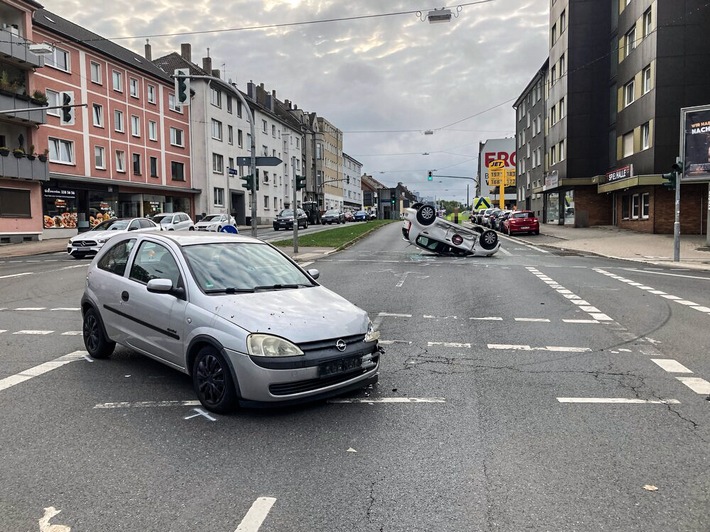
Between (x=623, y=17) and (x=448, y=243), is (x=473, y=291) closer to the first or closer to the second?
(x=448, y=243)

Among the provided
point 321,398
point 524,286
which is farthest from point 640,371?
point 524,286

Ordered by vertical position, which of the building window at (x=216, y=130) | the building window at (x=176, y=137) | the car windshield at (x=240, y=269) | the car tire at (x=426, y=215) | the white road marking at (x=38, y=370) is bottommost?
the white road marking at (x=38, y=370)

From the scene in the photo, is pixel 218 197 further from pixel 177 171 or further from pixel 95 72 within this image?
pixel 95 72

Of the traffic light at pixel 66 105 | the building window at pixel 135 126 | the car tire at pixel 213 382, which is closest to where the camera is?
the car tire at pixel 213 382

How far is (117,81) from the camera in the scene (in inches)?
1574

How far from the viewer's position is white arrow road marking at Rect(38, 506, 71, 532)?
3.02 metres

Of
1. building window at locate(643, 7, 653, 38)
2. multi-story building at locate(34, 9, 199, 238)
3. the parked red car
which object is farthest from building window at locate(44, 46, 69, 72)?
building window at locate(643, 7, 653, 38)

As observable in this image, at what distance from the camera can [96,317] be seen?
6.54m

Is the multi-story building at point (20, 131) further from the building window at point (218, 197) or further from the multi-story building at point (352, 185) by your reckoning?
the multi-story building at point (352, 185)

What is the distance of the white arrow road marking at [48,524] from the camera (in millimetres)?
3016

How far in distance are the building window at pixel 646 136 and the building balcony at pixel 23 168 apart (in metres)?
33.3

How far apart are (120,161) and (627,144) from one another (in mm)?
33714

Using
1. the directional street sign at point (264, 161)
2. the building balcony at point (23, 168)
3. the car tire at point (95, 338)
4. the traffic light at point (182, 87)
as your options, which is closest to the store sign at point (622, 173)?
the directional street sign at point (264, 161)

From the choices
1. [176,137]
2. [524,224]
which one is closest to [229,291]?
[524,224]
